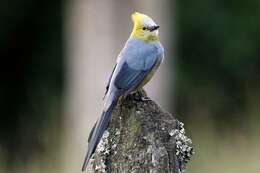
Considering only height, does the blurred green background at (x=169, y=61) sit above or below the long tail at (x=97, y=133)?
below

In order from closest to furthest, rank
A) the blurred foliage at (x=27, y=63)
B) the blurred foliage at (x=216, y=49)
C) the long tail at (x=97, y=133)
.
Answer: the long tail at (x=97, y=133), the blurred foliage at (x=27, y=63), the blurred foliage at (x=216, y=49)

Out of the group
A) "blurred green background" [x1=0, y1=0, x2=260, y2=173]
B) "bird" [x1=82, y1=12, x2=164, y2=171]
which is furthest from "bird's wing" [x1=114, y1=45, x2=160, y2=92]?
"blurred green background" [x1=0, y1=0, x2=260, y2=173]

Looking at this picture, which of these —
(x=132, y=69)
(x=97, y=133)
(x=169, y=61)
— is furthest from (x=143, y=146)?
(x=169, y=61)

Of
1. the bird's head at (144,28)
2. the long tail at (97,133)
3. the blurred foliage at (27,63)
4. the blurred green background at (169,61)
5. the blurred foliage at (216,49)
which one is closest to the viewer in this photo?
the long tail at (97,133)

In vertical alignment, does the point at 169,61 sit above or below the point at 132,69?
below

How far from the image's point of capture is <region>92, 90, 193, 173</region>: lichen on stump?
3469 mm

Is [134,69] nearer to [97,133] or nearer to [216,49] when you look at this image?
[97,133]

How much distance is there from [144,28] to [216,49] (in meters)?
9.47

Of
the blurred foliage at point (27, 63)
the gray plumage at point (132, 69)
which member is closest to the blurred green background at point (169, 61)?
the blurred foliage at point (27, 63)

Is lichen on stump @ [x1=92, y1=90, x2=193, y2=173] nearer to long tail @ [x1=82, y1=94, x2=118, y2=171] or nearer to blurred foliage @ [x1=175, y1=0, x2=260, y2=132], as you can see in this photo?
long tail @ [x1=82, y1=94, x2=118, y2=171]

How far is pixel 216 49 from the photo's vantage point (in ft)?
46.3

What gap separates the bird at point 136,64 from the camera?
166 inches

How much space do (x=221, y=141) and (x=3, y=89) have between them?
539cm

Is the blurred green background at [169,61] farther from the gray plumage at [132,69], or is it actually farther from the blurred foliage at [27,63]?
the gray plumage at [132,69]
